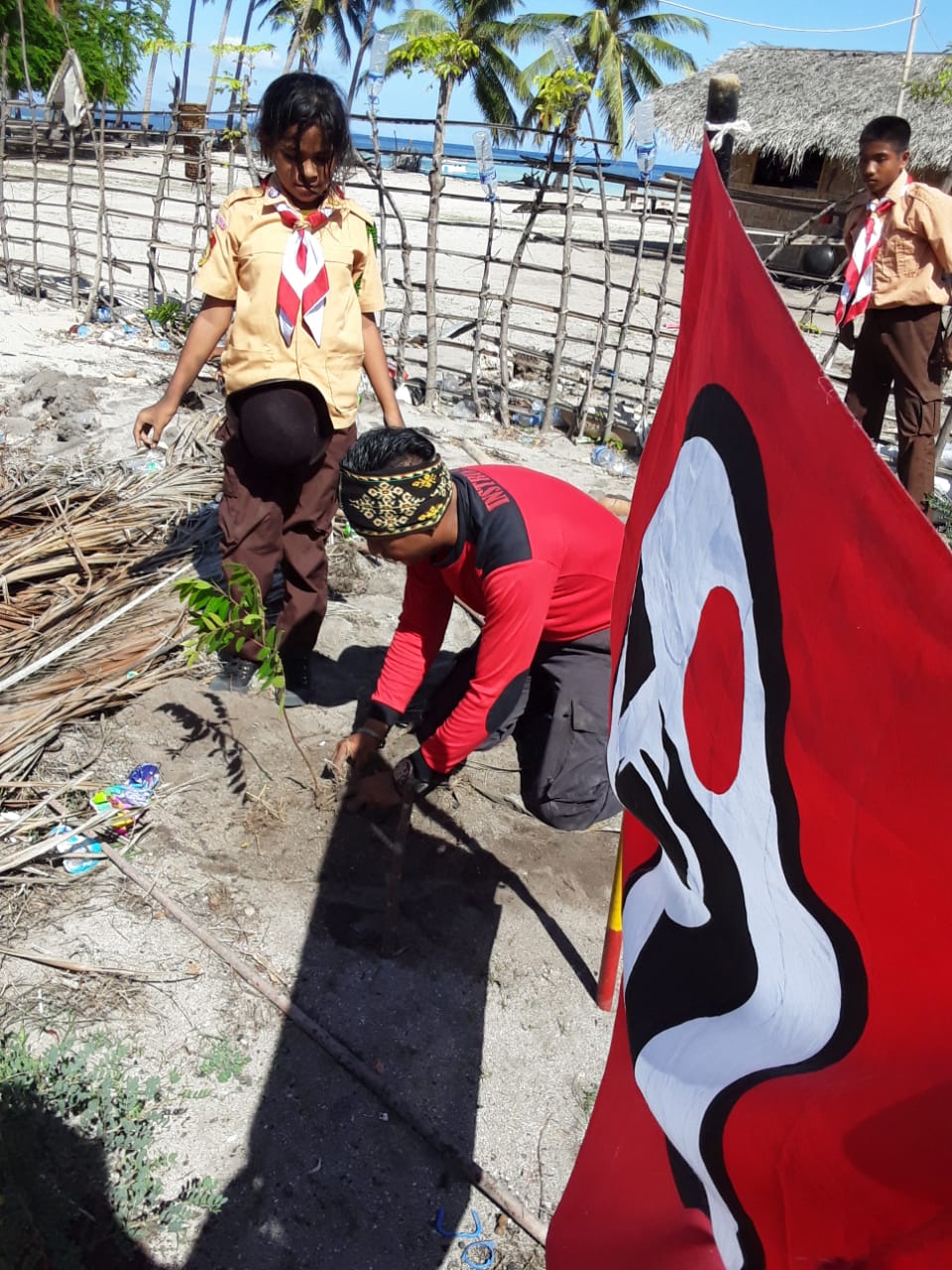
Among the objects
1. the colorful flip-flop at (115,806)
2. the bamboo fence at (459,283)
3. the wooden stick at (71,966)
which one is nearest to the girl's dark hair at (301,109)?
the colorful flip-flop at (115,806)

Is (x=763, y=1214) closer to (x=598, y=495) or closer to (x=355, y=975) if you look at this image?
(x=355, y=975)

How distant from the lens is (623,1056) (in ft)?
3.88

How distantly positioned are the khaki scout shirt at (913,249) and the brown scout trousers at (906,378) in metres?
0.08

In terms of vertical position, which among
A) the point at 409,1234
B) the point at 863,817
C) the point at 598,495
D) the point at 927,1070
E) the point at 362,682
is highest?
the point at 863,817

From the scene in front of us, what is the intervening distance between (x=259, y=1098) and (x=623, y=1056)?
1083 millimetres

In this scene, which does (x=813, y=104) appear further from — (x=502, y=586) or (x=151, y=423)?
(x=502, y=586)

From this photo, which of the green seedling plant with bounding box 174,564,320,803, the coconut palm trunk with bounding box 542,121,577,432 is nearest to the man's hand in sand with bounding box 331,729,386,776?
the green seedling plant with bounding box 174,564,320,803

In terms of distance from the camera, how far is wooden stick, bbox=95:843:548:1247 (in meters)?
1.81

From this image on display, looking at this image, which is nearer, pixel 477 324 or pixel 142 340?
pixel 477 324

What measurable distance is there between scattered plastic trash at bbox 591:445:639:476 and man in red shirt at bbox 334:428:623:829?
346 cm

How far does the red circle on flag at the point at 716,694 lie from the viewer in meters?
0.97

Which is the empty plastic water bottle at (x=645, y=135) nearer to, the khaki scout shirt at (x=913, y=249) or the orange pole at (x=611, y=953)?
the khaki scout shirt at (x=913, y=249)

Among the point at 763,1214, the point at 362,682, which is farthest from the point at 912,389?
the point at 763,1214

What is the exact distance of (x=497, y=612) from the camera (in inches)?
85.9
